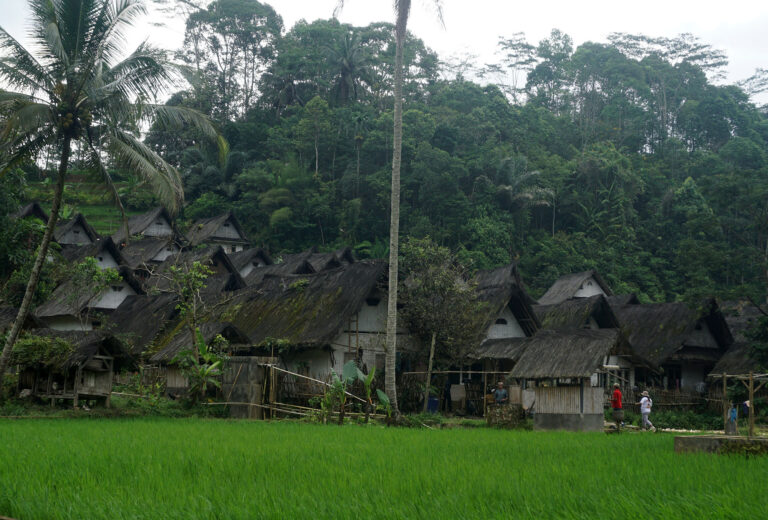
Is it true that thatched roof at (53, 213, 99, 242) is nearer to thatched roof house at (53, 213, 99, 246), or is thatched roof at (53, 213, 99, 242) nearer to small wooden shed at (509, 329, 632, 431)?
thatched roof house at (53, 213, 99, 246)

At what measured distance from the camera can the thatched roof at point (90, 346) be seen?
17.3 meters

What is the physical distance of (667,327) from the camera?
28.0 m

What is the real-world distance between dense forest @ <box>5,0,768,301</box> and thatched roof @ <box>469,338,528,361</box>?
1531 cm

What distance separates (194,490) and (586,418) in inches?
477

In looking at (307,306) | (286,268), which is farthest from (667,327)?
(286,268)

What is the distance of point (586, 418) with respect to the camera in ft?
55.3

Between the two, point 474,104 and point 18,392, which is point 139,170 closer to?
point 18,392

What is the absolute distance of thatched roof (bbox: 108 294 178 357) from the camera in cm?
2673

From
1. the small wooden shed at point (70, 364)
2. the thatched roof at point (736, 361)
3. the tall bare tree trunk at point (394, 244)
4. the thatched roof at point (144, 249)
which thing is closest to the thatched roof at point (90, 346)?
the small wooden shed at point (70, 364)

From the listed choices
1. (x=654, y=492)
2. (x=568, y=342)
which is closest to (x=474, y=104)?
(x=568, y=342)

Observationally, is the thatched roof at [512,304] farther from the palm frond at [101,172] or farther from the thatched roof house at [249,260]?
the thatched roof house at [249,260]

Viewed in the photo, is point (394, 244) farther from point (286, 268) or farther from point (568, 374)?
point (286, 268)

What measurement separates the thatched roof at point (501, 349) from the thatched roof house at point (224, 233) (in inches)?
1024

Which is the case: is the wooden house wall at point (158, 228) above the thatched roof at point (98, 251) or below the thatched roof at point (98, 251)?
above
